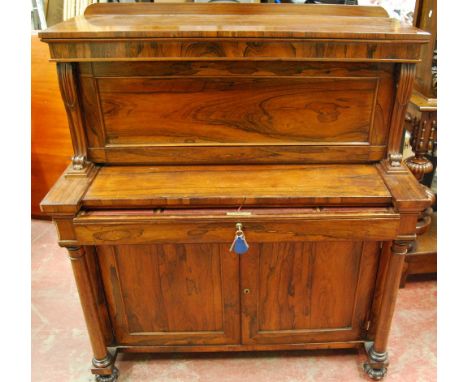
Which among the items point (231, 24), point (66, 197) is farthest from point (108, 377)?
point (231, 24)

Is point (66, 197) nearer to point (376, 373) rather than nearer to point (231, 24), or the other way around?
point (231, 24)

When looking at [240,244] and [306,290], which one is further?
[306,290]

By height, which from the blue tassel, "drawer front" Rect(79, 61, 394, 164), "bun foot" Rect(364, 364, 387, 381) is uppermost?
"drawer front" Rect(79, 61, 394, 164)

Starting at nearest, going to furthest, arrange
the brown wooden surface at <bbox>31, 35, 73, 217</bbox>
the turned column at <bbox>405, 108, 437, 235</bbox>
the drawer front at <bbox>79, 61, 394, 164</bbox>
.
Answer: the drawer front at <bbox>79, 61, 394, 164</bbox>, the turned column at <bbox>405, 108, 437, 235</bbox>, the brown wooden surface at <bbox>31, 35, 73, 217</bbox>

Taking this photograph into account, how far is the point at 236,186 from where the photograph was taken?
141 centimetres

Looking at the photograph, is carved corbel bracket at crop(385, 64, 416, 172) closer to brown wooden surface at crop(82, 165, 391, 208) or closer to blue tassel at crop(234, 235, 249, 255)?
brown wooden surface at crop(82, 165, 391, 208)

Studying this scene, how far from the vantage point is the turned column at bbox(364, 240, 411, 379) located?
4.79 feet

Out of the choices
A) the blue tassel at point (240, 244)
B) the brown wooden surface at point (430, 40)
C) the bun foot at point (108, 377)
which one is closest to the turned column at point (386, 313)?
the blue tassel at point (240, 244)

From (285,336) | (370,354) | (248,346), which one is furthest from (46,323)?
(370,354)

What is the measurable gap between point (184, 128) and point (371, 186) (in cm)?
67

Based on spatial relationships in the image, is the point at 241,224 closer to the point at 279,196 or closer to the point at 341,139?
the point at 279,196

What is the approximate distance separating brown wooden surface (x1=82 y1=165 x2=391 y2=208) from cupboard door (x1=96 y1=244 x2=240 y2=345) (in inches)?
9.1

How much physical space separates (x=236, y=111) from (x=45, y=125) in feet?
4.93

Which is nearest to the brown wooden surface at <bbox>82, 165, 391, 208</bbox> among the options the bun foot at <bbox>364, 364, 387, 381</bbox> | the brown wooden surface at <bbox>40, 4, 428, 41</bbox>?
the brown wooden surface at <bbox>40, 4, 428, 41</bbox>
